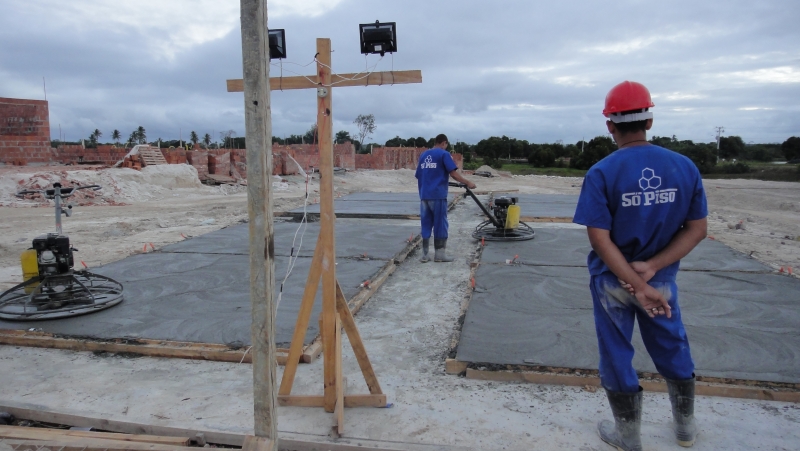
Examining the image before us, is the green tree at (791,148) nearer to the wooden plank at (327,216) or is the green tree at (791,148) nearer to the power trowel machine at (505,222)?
→ the power trowel machine at (505,222)

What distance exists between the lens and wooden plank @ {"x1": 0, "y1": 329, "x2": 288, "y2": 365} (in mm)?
3537

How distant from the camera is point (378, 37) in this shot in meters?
2.70

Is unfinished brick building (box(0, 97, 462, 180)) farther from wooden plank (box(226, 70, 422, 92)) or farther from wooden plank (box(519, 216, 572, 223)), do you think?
wooden plank (box(226, 70, 422, 92))

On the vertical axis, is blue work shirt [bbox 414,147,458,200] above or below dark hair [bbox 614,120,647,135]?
below

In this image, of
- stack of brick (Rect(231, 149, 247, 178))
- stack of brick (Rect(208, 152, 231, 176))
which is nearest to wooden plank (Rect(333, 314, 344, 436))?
stack of brick (Rect(208, 152, 231, 176))

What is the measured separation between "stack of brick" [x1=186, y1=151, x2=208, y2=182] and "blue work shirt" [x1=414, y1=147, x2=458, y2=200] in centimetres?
1508

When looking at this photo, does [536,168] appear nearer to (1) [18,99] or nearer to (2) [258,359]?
(1) [18,99]

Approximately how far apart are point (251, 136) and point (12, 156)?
17653 millimetres

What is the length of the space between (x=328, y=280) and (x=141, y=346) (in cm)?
174

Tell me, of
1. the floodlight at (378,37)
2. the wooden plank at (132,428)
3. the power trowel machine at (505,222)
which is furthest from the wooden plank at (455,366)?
the power trowel machine at (505,222)

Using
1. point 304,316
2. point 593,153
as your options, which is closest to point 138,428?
point 304,316

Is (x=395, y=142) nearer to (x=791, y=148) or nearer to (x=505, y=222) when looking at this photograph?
(x=791, y=148)

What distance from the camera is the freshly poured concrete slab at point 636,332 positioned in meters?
3.32

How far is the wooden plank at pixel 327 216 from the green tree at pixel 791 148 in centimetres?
4829
